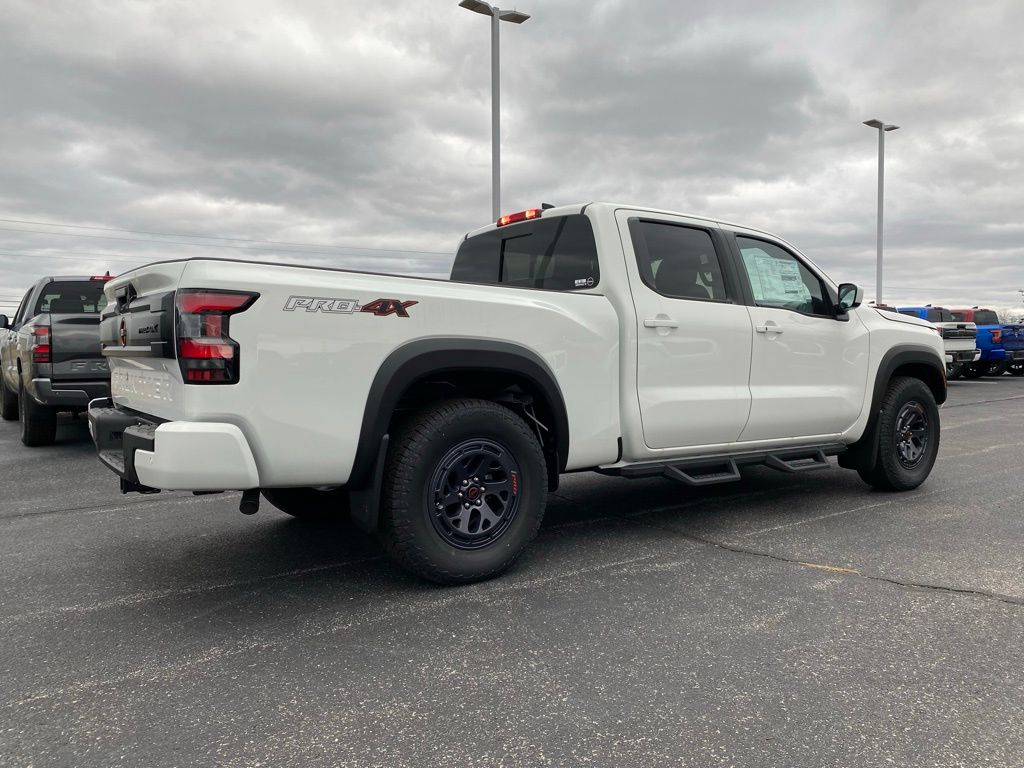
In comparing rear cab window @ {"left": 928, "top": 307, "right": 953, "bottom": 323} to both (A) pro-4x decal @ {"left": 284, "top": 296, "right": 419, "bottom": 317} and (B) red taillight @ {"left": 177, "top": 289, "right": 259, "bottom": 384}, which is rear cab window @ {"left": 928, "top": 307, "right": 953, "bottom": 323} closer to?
(A) pro-4x decal @ {"left": 284, "top": 296, "right": 419, "bottom": 317}

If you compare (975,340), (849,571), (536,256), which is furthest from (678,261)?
(975,340)

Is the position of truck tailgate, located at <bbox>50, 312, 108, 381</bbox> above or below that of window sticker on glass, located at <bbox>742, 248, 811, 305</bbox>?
below

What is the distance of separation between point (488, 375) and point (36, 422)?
21.9 ft

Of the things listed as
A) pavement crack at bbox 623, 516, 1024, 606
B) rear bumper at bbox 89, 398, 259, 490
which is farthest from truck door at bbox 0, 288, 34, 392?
pavement crack at bbox 623, 516, 1024, 606

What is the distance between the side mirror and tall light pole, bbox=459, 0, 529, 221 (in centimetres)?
826

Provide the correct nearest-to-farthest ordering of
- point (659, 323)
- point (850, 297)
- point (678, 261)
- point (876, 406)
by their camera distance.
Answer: point (659, 323)
point (678, 261)
point (850, 297)
point (876, 406)

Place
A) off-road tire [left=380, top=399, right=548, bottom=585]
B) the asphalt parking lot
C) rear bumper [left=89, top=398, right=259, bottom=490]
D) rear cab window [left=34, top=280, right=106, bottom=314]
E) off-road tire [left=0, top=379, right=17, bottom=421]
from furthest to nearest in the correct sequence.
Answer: off-road tire [left=0, top=379, right=17, bottom=421] < rear cab window [left=34, top=280, right=106, bottom=314] < off-road tire [left=380, top=399, right=548, bottom=585] < rear bumper [left=89, top=398, right=259, bottom=490] < the asphalt parking lot

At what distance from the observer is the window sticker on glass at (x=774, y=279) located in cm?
495

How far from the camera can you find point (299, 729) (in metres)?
2.36

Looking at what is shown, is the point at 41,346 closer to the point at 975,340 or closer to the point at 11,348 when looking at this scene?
the point at 11,348

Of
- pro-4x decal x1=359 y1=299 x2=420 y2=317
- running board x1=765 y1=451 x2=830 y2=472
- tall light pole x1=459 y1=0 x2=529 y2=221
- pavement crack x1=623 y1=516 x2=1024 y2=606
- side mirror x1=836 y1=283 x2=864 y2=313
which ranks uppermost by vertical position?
tall light pole x1=459 y1=0 x2=529 y2=221

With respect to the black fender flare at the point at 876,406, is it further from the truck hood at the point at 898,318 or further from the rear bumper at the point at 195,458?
the rear bumper at the point at 195,458

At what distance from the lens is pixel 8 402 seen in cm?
1050

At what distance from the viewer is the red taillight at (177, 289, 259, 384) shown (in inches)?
116
